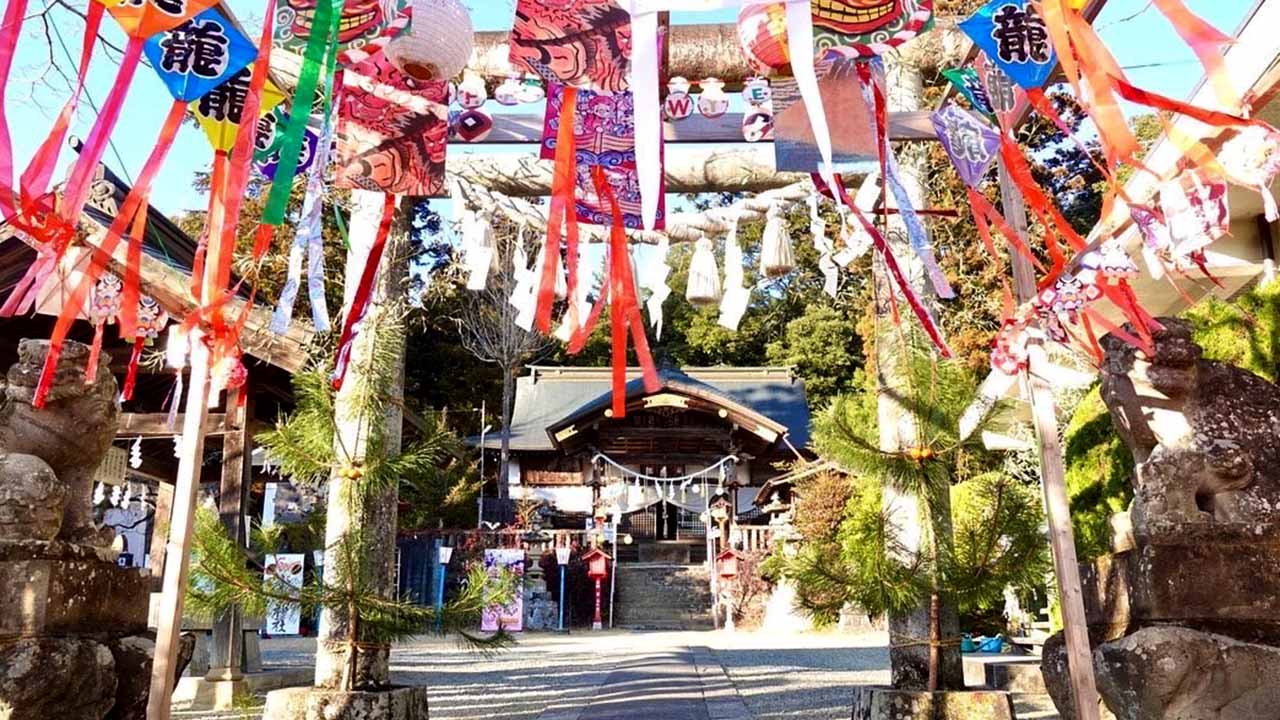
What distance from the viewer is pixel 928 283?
16.1ft

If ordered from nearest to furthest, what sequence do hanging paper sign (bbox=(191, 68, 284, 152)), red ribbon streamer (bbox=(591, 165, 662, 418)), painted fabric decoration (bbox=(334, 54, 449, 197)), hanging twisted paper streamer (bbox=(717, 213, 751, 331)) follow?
hanging paper sign (bbox=(191, 68, 284, 152))
red ribbon streamer (bbox=(591, 165, 662, 418))
painted fabric decoration (bbox=(334, 54, 449, 197))
hanging twisted paper streamer (bbox=(717, 213, 751, 331))

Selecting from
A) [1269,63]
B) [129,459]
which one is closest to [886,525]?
[1269,63]

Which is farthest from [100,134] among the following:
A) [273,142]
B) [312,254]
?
[273,142]

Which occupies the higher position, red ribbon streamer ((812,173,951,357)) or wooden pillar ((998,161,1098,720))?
red ribbon streamer ((812,173,951,357))

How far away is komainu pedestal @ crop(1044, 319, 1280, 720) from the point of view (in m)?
2.79

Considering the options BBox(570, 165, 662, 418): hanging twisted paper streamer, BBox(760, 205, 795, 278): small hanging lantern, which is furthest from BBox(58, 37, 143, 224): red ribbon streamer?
BBox(760, 205, 795, 278): small hanging lantern

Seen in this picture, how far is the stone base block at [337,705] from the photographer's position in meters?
4.09

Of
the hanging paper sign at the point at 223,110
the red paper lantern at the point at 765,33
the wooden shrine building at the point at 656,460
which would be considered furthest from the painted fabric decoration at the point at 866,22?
the wooden shrine building at the point at 656,460

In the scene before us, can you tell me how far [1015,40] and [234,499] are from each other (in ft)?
21.8

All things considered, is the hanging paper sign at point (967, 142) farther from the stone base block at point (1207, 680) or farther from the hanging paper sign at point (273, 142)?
the hanging paper sign at point (273, 142)

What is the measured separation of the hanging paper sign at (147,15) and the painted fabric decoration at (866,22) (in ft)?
6.41

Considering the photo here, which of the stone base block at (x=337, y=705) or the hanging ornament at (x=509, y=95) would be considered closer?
the stone base block at (x=337, y=705)

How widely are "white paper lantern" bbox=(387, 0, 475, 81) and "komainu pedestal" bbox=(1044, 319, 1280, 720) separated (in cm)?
266

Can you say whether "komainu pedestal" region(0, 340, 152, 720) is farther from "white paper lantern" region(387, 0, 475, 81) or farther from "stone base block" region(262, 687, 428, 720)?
"white paper lantern" region(387, 0, 475, 81)
